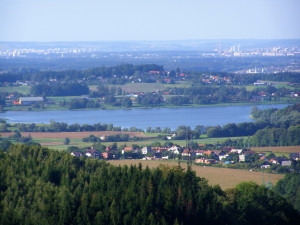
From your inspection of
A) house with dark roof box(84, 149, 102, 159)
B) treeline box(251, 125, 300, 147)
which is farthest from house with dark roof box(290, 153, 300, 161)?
house with dark roof box(84, 149, 102, 159)

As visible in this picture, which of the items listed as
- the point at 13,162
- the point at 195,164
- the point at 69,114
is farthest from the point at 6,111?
the point at 13,162

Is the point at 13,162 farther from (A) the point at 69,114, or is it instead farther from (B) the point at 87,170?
(A) the point at 69,114

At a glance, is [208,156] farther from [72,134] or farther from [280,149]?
[72,134]

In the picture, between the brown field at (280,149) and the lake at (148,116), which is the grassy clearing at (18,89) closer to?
the lake at (148,116)

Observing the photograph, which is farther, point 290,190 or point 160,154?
point 160,154

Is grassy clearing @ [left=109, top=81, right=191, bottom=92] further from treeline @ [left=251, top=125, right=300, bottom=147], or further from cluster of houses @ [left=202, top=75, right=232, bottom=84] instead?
treeline @ [left=251, top=125, right=300, bottom=147]

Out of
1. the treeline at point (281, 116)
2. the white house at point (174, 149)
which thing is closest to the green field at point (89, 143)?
the white house at point (174, 149)

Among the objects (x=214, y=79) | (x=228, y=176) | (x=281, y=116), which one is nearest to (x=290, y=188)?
(x=228, y=176)
